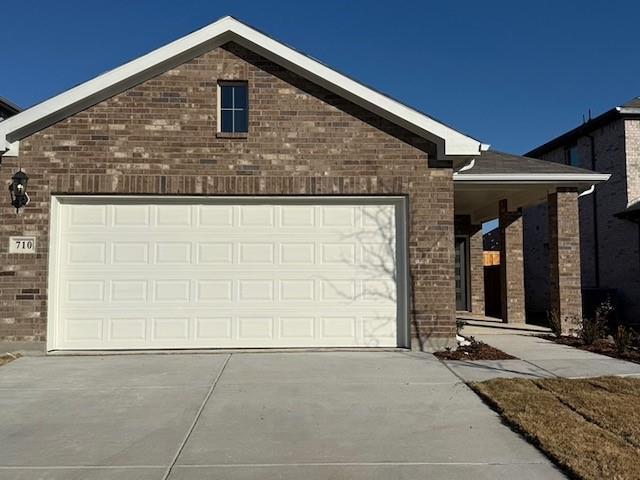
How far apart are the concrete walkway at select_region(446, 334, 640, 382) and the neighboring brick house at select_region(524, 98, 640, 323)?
8.34m

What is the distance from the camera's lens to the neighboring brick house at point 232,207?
9.12m

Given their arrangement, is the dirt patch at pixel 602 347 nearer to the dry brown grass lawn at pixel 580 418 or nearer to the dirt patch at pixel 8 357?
the dry brown grass lawn at pixel 580 418

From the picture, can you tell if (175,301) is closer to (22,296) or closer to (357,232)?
(22,296)

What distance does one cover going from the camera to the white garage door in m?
9.18

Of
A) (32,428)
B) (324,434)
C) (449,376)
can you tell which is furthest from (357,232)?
(32,428)

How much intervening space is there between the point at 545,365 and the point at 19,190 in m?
8.34

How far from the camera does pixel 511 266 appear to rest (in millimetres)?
14258

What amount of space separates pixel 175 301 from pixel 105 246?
1.44 metres

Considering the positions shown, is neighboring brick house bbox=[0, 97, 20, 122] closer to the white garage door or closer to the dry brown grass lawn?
the white garage door

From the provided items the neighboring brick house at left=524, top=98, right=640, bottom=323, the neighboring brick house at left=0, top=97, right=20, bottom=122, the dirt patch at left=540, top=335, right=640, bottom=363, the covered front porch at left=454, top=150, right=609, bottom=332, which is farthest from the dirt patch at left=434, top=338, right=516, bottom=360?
the neighboring brick house at left=0, top=97, right=20, bottom=122

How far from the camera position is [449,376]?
7.38 meters

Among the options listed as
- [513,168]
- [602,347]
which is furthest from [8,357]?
[513,168]

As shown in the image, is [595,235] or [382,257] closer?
[382,257]

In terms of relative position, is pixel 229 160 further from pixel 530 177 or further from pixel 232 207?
pixel 530 177
